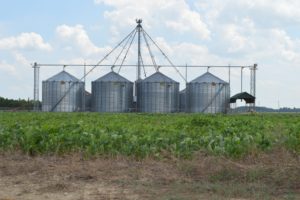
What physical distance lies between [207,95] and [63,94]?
1744cm

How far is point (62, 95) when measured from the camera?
65.2 m

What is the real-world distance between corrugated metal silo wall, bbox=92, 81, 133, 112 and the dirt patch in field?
51608mm

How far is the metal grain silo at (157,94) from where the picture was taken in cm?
A: 6338

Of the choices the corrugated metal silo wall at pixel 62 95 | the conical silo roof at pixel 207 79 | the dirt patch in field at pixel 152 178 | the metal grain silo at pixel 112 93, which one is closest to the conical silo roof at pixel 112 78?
the metal grain silo at pixel 112 93

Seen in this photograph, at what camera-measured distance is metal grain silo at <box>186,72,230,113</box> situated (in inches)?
2549

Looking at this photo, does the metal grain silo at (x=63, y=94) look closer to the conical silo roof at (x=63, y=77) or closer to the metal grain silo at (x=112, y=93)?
the conical silo roof at (x=63, y=77)

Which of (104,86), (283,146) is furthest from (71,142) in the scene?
(104,86)

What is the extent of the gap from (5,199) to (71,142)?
494cm

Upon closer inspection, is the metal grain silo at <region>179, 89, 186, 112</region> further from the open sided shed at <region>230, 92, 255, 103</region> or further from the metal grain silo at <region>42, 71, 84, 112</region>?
the metal grain silo at <region>42, 71, 84, 112</region>

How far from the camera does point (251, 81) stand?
67438 mm

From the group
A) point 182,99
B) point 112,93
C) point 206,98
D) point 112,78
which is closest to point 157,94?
point 182,99

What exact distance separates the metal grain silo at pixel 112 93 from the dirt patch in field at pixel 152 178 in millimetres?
51643

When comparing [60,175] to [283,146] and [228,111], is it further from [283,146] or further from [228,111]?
[228,111]

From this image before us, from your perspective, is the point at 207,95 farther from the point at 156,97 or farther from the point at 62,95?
the point at 62,95
